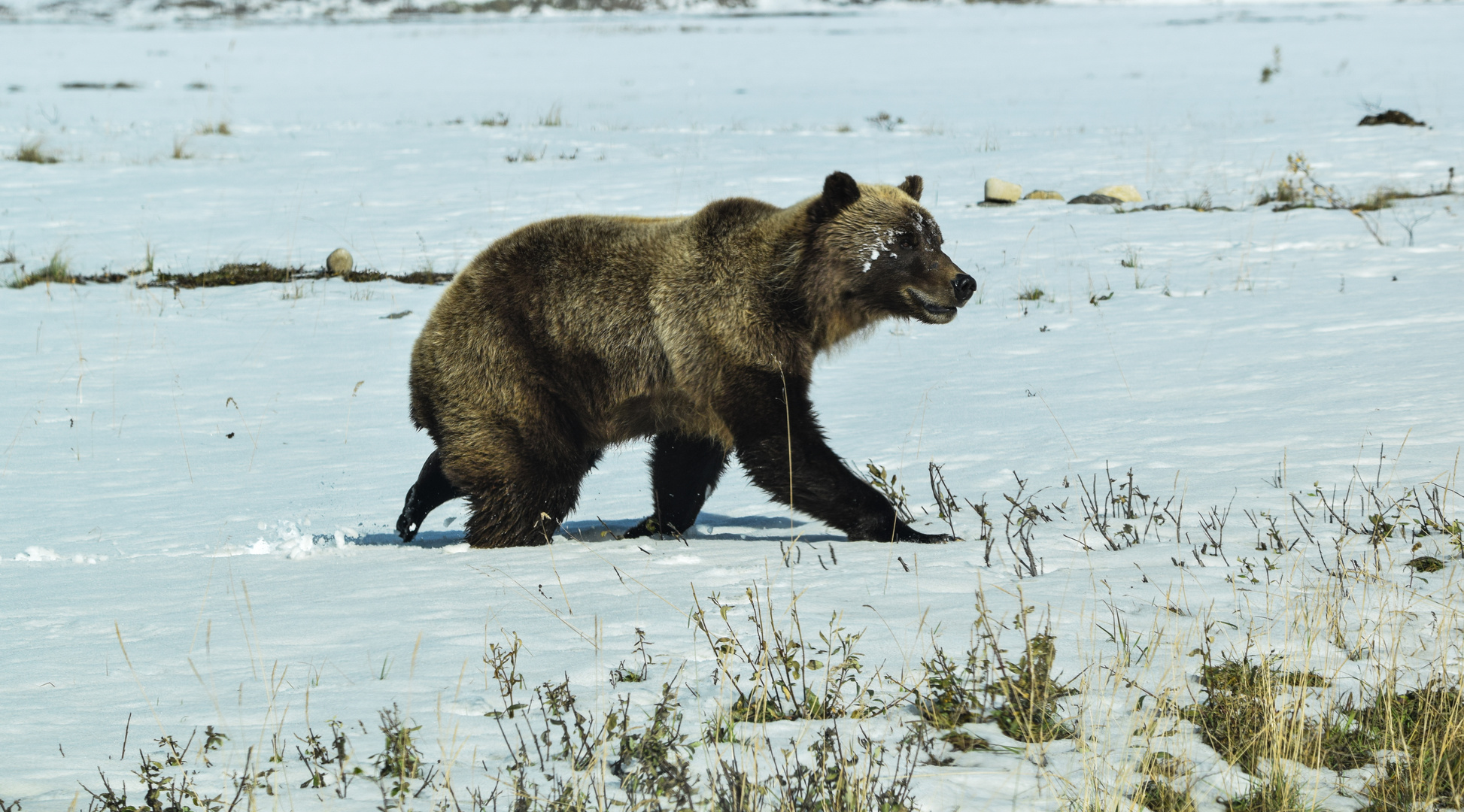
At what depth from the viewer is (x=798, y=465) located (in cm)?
555

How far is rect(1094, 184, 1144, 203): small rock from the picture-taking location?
1534cm

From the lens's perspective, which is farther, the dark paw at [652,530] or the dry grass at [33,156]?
the dry grass at [33,156]

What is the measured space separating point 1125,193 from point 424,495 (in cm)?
1152

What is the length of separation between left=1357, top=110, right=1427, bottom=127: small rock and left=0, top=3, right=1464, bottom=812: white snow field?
1.86 ft

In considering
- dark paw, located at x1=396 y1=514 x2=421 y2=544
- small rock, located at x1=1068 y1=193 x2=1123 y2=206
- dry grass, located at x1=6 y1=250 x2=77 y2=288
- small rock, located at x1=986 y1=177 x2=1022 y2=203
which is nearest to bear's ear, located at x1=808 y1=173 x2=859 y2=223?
dark paw, located at x1=396 y1=514 x2=421 y2=544

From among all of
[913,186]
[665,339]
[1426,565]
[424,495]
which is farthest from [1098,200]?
[1426,565]

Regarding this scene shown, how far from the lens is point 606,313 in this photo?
18.9 ft

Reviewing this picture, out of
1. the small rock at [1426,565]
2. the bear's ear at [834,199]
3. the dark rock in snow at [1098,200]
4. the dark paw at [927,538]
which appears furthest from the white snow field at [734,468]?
the bear's ear at [834,199]

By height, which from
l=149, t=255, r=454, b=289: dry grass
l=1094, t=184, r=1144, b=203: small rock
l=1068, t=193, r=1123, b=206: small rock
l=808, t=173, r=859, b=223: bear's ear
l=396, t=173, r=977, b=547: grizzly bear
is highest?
l=808, t=173, r=859, b=223: bear's ear

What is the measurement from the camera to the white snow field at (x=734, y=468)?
10.9 feet

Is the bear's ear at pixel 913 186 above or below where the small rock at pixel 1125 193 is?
above

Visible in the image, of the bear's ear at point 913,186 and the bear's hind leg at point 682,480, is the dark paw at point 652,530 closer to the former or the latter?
the bear's hind leg at point 682,480

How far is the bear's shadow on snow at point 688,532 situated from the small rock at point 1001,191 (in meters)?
9.60

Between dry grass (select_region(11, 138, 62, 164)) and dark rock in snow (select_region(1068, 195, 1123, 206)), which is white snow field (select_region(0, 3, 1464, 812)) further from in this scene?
dark rock in snow (select_region(1068, 195, 1123, 206))
